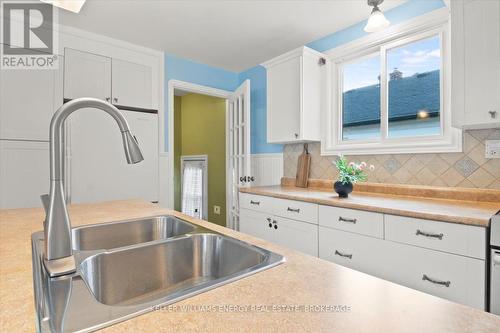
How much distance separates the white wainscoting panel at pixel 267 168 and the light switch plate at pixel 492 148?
1909 mm

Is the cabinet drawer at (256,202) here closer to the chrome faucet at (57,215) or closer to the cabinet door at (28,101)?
the chrome faucet at (57,215)

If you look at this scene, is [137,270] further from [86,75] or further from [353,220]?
[86,75]

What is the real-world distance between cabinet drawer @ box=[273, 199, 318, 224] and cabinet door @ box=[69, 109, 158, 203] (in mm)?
1583

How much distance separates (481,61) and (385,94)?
0.88 metres

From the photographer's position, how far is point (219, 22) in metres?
2.55

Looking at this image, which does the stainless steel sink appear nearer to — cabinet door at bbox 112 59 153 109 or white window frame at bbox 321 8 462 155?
white window frame at bbox 321 8 462 155

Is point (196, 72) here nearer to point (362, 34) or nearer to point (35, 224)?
point (362, 34)

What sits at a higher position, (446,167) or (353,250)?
(446,167)

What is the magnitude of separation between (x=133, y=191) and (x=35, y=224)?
5.90 ft

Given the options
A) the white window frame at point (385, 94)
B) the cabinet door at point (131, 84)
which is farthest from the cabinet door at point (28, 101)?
the white window frame at point (385, 94)

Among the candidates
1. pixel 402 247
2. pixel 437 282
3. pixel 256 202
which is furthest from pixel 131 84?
pixel 437 282

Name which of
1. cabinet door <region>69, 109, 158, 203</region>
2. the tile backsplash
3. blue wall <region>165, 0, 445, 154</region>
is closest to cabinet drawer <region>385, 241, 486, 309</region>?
the tile backsplash

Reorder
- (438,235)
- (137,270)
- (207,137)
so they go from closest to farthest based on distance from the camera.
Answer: (137,270), (438,235), (207,137)

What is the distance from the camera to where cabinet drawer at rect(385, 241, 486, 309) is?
126 centimetres
